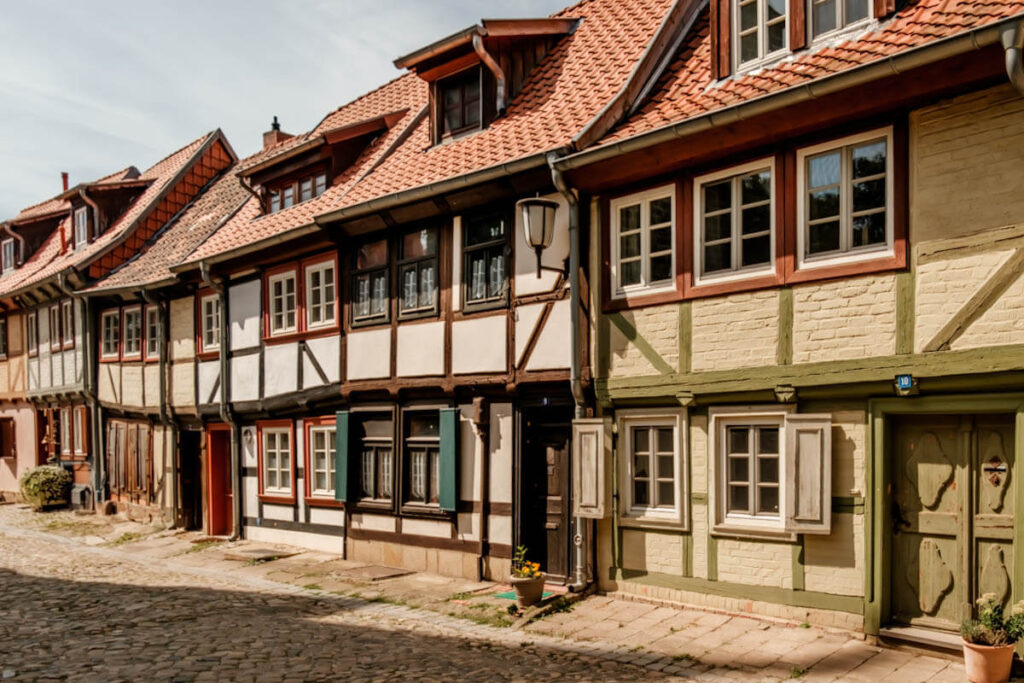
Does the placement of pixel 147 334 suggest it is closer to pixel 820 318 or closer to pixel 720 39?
pixel 720 39

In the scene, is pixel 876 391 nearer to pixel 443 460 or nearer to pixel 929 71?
pixel 929 71

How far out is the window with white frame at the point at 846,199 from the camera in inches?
317

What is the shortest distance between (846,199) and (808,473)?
8.20 feet

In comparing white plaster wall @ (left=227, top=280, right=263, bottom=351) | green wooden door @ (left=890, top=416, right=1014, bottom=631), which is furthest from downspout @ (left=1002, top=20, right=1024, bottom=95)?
white plaster wall @ (left=227, top=280, right=263, bottom=351)

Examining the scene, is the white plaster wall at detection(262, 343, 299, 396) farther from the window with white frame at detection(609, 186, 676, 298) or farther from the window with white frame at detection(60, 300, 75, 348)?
the window with white frame at detection(60, 300, 75, 348)

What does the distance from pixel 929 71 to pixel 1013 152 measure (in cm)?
93

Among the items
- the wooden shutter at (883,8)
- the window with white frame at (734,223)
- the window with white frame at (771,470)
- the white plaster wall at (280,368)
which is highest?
the wooden shutter at (883,8)

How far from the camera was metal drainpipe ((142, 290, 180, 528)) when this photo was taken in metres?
18.5

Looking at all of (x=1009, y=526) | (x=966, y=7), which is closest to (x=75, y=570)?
(x=1009, y=526)

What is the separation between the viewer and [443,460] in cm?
1225

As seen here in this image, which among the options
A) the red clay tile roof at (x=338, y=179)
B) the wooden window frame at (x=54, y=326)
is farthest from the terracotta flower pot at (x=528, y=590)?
the wooden window frame at (x=54, y=326)

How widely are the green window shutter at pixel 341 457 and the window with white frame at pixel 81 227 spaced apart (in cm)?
1388

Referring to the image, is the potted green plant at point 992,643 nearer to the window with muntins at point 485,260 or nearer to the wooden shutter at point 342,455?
the window with muntins at point 485,260

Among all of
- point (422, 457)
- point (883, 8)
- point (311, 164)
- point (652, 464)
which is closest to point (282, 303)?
point (311, 164)
